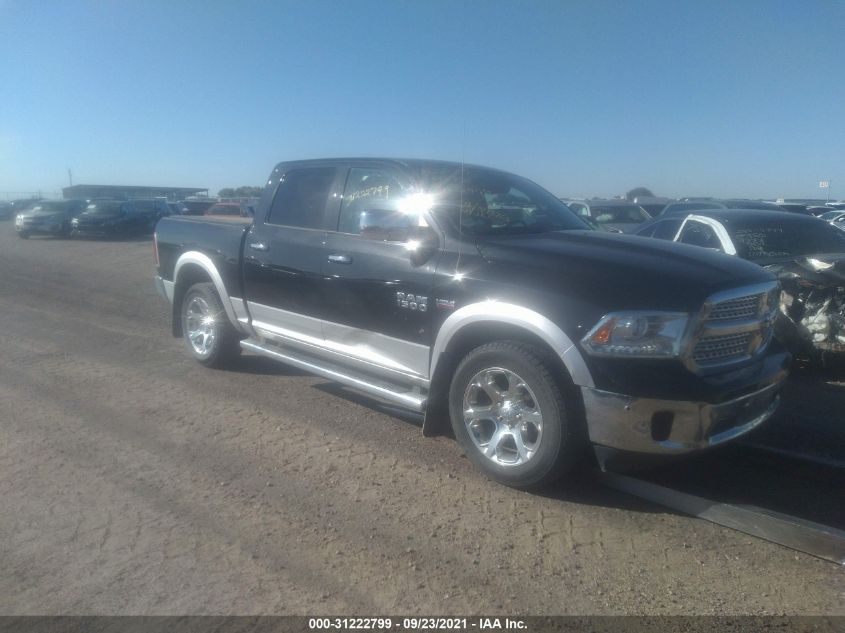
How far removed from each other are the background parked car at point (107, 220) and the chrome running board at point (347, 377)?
2177 cm

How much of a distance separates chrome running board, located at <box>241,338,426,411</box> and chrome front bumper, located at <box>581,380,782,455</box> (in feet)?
4.14

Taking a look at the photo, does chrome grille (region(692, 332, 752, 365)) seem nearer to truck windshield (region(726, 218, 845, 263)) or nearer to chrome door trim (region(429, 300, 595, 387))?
chrome door trim (region(429, 300, 595, 387))

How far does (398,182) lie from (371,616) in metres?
3.10

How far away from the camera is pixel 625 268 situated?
13.1 feet

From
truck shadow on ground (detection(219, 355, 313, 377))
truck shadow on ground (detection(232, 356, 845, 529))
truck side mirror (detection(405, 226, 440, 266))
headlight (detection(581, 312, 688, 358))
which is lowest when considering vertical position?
truck shadow on ground (detection(219, 355, 313, 377))

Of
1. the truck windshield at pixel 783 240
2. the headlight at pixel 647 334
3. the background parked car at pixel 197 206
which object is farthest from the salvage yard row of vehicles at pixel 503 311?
the background parked car at pixel 197 206

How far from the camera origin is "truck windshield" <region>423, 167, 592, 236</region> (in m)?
4.91

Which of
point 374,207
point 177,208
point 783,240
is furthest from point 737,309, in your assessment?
point 177,208

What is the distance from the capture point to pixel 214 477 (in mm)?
4391

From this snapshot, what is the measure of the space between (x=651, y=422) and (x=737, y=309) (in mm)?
901

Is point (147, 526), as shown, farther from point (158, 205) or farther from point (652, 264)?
point (158, 205)

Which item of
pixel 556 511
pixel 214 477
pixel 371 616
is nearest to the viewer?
pixel 371 616

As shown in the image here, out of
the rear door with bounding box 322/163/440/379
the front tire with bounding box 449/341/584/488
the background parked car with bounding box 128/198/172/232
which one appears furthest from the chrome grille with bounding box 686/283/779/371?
the background parked car with bounding box 128/198/172/232

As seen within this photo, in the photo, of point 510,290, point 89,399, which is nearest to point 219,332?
point 89,399
